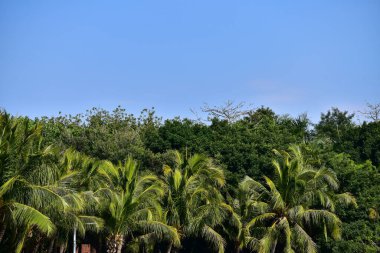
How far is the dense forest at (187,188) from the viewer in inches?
850

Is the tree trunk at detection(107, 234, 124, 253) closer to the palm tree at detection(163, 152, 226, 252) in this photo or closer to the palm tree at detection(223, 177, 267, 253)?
the palm tree at detection(163, 152, 226, 252)

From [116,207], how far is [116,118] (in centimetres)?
1641

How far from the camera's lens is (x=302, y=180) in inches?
1200

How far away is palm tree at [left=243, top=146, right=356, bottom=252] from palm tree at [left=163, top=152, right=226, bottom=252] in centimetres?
190

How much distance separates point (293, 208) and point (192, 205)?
5.04 m

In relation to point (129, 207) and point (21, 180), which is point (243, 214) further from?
point (21, 180)

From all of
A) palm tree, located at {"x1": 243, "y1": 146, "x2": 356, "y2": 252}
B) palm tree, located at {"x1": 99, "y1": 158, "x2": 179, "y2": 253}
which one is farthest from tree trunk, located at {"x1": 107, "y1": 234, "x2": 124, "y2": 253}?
palm tree, located at {"x1": 243, "y1": 146, "x2": 356, "y2": 252}

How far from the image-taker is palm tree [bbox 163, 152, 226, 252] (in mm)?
30047

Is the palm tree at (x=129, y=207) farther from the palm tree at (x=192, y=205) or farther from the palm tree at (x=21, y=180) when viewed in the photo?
the palm tree at (x=21, y=180)

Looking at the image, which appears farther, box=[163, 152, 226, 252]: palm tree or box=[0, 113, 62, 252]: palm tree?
box=[163, 152, 226, 252]: palm tree

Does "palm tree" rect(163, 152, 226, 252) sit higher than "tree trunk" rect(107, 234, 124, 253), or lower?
higher

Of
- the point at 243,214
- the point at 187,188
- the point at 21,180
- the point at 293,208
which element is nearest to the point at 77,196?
the point at 21,180

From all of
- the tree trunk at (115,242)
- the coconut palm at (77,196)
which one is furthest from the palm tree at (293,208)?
the coconut palm at (77,196)

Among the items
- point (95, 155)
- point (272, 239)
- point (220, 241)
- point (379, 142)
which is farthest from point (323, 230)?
point (95, 155)
